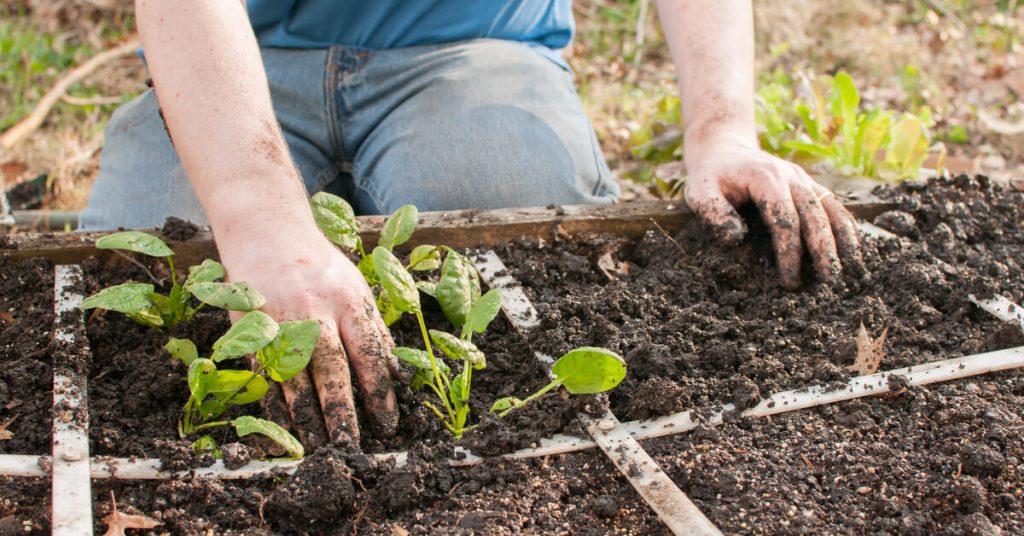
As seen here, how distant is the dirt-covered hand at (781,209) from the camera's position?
1.85 metres

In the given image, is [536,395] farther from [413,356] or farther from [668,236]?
[668,236]

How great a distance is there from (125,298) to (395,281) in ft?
1.47

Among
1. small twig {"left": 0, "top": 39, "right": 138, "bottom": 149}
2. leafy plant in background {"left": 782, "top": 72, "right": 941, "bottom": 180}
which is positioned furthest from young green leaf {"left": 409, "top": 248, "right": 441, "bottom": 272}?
small twig {"left": 0, "top": 39, "right": 138, "bottom": 149}

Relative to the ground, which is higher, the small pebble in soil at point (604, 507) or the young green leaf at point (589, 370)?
the young green leaf at point (589, 370)

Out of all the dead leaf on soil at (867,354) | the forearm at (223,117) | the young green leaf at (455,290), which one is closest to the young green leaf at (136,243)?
the forearm at (223,117)

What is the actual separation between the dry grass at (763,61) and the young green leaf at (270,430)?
2.17m

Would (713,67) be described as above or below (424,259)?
above

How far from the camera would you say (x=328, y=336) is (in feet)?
4.51

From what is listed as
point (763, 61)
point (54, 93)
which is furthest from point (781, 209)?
point (54, 93)

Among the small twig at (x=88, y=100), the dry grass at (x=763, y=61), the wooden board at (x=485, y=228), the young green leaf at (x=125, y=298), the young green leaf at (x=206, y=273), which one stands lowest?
the dry grass at (x=763, y=61)

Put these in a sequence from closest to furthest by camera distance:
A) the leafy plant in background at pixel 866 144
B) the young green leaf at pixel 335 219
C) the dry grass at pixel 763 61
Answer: the young green leaf at pixel 335 219
the leafy plant in background at pixel 866 144
the dry grass at pixel 763 61

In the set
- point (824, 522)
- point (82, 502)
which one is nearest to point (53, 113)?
point (82, 502)

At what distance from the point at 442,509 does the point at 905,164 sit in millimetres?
1973

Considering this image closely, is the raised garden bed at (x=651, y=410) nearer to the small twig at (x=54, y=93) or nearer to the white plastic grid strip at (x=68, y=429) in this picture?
the white plastic grid strip at (x=68, y=429)
